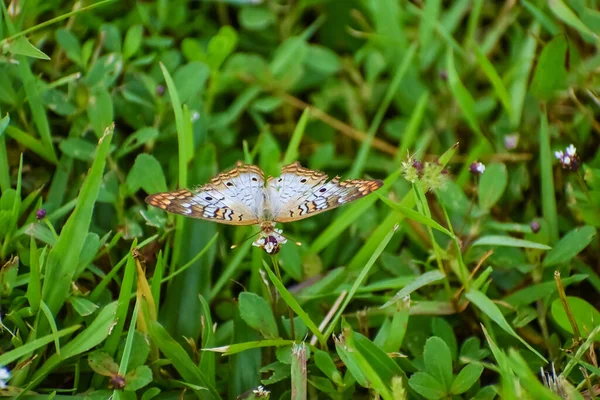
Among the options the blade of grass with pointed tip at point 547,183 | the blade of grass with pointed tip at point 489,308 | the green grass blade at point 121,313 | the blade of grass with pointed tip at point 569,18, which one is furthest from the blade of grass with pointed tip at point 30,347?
the blade of grass with pointed tip at point 569,18

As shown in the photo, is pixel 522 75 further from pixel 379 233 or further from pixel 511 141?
pixel 379 233

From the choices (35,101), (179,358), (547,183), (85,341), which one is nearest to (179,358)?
(179,358)

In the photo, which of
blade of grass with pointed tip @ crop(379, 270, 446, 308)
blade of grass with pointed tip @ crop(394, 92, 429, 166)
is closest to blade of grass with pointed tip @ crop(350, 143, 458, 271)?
blade of grass with pointed tip @ crop(379, 270, 446, 308)

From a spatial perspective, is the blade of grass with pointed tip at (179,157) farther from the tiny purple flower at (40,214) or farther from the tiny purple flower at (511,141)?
the tiny purple flower at (511,141)

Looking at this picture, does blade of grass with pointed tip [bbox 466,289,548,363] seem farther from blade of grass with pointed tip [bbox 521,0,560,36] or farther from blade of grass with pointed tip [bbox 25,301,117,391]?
blade of grass with pointed tip [bbox 521,0,560,36]

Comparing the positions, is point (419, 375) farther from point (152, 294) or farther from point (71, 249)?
point (71, 249)

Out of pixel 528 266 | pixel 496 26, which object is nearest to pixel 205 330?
pixel 528 266

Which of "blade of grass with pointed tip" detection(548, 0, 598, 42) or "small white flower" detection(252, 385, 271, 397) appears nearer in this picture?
"small white flower" detection(252, 385, 271, 397)
